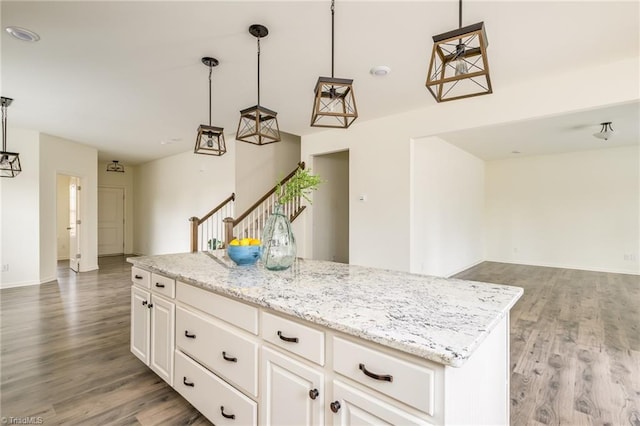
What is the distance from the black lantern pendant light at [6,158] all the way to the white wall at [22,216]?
4.2 inches

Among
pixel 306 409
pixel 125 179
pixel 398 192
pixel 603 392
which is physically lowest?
pixel 603 392

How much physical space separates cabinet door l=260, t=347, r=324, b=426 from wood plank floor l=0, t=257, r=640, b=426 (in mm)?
858

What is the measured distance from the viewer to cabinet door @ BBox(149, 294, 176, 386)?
2078 millimetres

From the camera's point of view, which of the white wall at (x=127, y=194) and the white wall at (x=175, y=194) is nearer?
the white wall at (x=175, y=194)

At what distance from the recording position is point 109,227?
8.95 metres

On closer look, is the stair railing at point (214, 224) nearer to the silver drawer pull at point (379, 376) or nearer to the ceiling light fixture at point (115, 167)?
the ceiling light fixture at point (115, 167)

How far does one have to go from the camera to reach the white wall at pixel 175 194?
6.59 m

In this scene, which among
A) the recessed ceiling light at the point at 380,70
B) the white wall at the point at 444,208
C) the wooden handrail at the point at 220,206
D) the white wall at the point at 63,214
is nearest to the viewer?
the recessed ceiling light at the point at 380,70

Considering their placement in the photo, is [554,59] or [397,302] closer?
[397,302]

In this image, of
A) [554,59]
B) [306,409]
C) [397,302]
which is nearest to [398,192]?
[554,59]

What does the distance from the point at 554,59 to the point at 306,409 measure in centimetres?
354

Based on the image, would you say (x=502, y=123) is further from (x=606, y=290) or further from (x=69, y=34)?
(x=69, y=34)

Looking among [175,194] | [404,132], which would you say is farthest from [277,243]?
[175,194]

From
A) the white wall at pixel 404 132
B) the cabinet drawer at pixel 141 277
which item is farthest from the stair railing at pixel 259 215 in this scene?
the cabinet drawer at pixel 141 277
